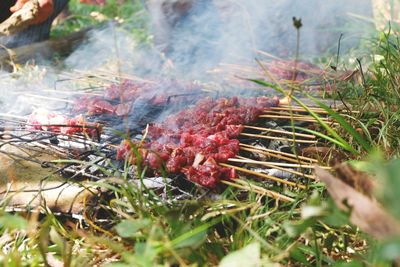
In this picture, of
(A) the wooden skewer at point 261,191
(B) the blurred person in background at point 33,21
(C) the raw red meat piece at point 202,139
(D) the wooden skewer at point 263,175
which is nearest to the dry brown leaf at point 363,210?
(A) the wooden skewer at point 261,191

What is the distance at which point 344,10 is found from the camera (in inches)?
340

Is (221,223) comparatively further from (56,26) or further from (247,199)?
(56,26)

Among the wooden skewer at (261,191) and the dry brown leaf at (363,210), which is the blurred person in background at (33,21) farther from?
the dry brown leaf at (363,210)

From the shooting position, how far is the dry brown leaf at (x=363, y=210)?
1222 mm

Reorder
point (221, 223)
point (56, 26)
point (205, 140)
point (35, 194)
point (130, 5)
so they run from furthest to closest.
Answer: point (130, 5) < point (56, 26) < point (205, 140) < point (35, 194) < point (221, 223)

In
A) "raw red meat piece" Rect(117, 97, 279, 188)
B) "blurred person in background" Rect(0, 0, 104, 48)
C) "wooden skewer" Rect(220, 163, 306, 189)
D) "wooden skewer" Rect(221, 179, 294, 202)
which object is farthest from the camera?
"blurred person in background" Rect(0, 0, 104, 48)

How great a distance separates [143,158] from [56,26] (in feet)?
31.1

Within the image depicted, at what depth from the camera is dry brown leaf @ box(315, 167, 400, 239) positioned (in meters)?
1.22

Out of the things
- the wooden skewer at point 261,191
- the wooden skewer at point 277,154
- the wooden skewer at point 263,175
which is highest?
the wooden skewer at point 277,154

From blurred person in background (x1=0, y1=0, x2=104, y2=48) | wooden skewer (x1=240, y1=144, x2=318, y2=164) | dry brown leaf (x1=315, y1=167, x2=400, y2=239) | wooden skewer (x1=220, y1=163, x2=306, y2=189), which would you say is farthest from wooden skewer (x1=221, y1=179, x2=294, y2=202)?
blurred person in background (x1=0, y1=0, x2=104, y2=48)

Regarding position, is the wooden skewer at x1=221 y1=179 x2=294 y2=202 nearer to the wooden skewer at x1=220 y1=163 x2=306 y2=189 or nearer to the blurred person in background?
the wooden skewer at x1=220 y1=163 x2=306 y2=189

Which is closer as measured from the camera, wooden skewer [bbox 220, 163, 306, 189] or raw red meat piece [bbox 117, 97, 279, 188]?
wooden skewer [bbox 220, 163, 306, 189]

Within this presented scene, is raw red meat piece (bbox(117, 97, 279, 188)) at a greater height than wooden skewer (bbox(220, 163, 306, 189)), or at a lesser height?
greater

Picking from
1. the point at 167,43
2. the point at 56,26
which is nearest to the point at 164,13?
the point at 167,43
